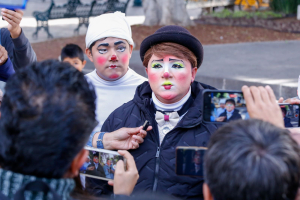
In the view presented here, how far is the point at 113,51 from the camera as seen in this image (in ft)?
11.2

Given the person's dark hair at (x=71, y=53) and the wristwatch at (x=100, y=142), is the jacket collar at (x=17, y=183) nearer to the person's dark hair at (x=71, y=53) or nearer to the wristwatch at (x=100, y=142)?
the wristwatch at (x=100, y=142)

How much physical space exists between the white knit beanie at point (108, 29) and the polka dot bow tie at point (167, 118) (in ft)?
3.82

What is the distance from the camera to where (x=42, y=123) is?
4.60 feet

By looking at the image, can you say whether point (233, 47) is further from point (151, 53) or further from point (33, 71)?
point (33, 71)

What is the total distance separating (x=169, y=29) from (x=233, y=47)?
8.09 meters

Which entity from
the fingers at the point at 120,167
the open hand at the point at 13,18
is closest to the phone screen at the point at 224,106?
the fingers at the point at 120,167

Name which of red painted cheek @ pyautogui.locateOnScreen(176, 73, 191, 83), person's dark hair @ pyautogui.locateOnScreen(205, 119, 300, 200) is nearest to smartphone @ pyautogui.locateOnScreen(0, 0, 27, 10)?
red painted cheek @ pyautogui.locateOnScreen(176, 73, 191, 83)

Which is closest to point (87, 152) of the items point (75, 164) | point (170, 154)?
point (75, 164)

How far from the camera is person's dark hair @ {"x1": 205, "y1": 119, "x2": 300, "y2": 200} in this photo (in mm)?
1328

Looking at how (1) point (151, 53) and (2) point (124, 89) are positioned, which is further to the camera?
(2) point (124, 89)

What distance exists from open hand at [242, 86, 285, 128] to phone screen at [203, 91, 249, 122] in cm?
11

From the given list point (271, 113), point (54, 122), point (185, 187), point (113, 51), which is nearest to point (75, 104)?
point (54, 122)

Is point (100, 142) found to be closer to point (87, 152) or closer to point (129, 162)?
point (129, 162)

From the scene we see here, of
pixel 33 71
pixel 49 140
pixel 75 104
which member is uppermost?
pixel 33 71
